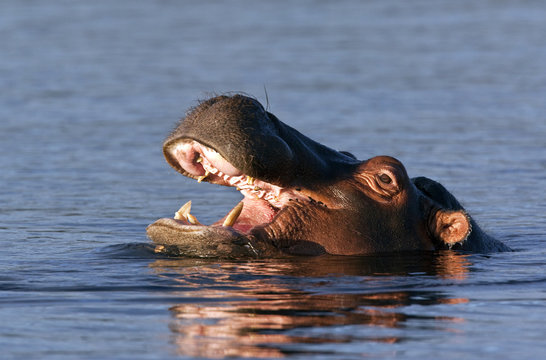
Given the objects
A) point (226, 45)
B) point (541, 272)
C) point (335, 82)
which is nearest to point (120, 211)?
point (541, 272)

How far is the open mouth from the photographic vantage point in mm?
7633

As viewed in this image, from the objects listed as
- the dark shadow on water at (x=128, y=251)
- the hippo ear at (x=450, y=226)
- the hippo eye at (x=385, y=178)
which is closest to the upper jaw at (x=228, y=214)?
the dark shadow on water at (x=128, y=251)

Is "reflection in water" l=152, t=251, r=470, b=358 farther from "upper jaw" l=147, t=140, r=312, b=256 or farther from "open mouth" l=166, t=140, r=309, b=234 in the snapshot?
"open mouth" l=166, t=140, r=309, b=234

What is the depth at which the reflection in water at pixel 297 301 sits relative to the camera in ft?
18.5

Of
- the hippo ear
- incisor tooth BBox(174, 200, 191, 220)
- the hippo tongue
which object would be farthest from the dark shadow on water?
the hippo ear

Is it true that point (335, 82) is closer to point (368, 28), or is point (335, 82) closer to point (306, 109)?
point (306, 109)

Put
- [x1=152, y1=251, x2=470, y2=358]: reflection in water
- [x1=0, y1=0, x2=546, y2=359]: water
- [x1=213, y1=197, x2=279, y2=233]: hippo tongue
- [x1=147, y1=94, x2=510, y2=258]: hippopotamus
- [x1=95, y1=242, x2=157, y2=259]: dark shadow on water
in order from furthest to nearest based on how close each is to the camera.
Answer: [x1=95, y1=242, x2=157, y2=259]: dark shadow on water, [x1=213, y1=197, x2=279, y2=233]: hippo tongue, [x1=147, y1=94, x2=510, y2=258]: hippopotamus, [x1=0, y1=0, x2=546, y2=359]: water, [x1=152, y1=251, x2=470, y2=358]: reflection in water

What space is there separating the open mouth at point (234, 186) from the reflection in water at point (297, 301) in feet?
1.11

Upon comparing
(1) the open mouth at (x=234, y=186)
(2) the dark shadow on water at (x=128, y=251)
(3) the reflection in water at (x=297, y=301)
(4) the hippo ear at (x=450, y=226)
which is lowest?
(3) the reflection in water at (x=297, y=301)

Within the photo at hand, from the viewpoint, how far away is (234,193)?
39.1 ft

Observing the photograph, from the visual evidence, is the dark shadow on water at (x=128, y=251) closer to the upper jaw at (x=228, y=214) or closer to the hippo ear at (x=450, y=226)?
A: the upper jaw at (x=228, y=214)

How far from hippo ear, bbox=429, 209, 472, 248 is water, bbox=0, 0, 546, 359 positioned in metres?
0.15

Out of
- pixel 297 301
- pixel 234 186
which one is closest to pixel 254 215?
pixel 234 186

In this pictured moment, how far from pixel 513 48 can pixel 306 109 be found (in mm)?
7561
